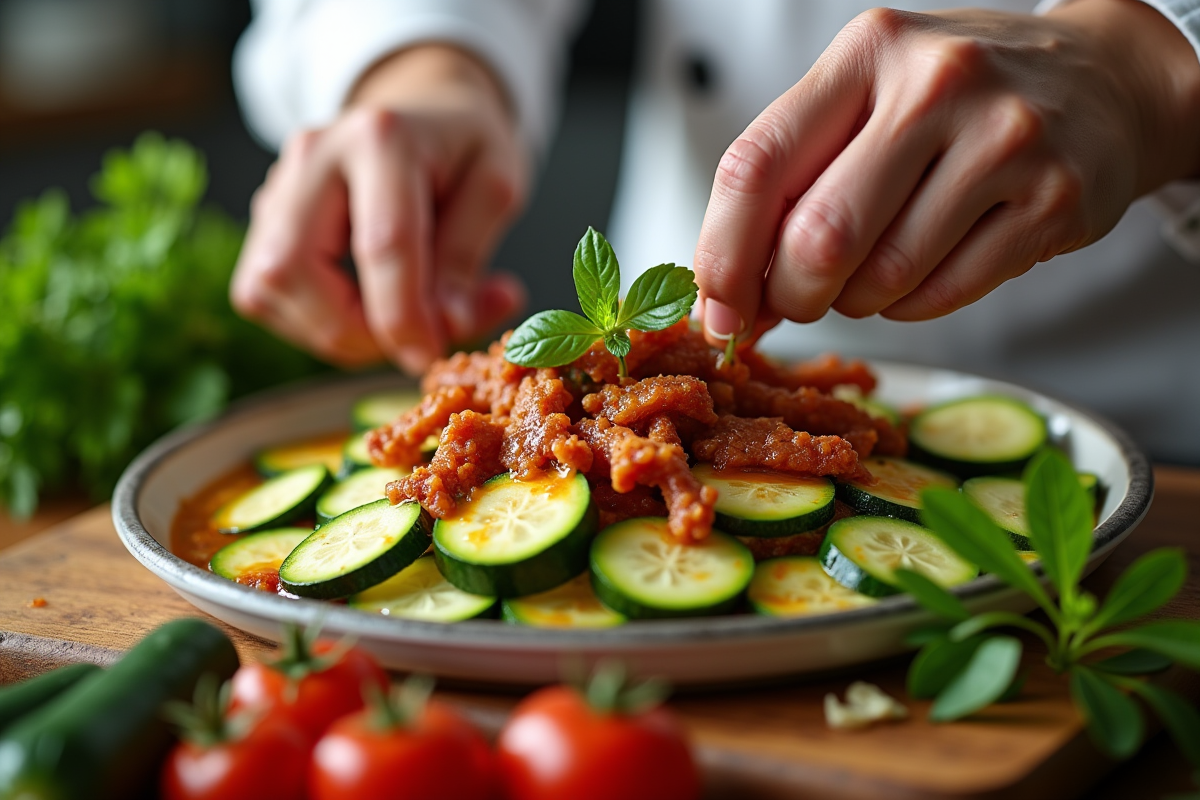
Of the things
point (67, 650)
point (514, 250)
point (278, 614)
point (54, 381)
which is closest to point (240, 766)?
point (278, 614)

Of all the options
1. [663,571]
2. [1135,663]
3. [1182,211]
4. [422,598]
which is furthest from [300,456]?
[1182,211]

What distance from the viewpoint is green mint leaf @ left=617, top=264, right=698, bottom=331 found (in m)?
2.31

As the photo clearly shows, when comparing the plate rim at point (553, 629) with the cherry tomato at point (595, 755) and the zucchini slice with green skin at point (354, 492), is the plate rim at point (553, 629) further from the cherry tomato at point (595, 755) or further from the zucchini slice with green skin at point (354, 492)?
the zucchini slice with green skin at point (354, 492)

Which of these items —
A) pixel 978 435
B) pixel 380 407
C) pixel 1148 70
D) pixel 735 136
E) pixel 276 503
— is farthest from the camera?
pixel 380 407

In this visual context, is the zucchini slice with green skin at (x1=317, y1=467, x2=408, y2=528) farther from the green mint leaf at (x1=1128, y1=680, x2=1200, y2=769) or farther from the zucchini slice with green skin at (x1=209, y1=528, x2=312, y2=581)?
the green mint leaf at (x1=1128, y1=680, x2=1200, y2=769)

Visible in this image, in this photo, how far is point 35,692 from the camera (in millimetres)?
1863

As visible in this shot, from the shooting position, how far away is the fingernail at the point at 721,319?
2.34 meters

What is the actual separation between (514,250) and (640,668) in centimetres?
790

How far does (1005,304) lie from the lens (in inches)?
158

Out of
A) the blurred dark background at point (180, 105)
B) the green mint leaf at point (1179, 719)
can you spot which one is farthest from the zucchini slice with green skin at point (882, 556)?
the blurred dark background at point (180, 105)

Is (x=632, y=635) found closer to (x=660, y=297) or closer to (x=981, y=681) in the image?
(x=981, y=681)

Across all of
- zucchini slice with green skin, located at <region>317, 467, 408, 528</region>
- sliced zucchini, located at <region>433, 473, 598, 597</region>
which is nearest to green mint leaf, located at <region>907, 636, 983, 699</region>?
sliced zucchini, located at <region>433, 473, 598, 597</region>

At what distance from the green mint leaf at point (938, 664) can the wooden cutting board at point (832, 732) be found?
0.06 metres

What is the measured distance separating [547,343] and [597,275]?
0.65ft
